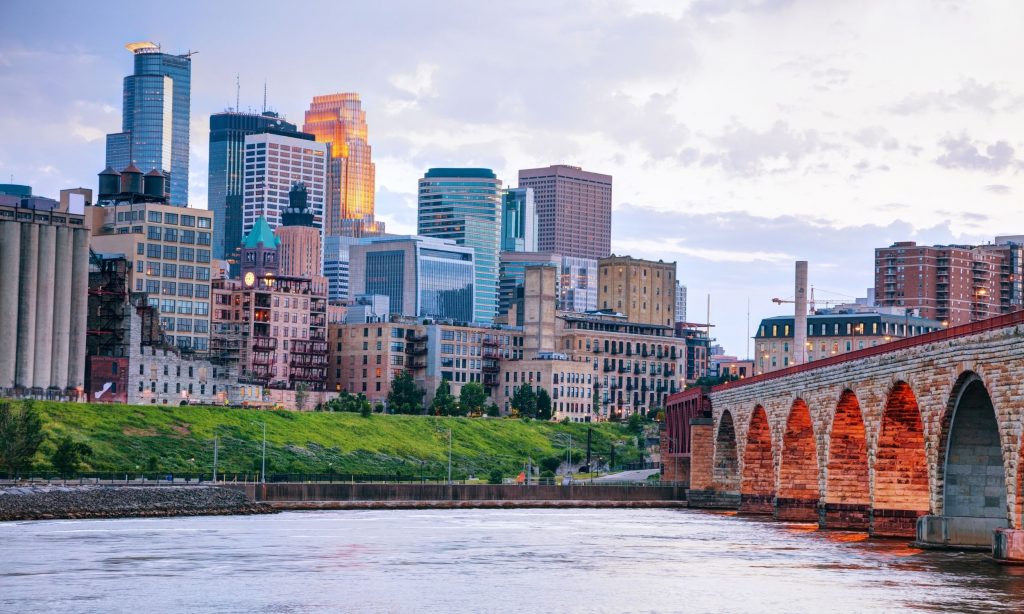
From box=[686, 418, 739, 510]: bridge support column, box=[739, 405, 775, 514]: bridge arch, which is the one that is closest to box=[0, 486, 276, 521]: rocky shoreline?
box=[739, 405, 775, 514]: bridge arch

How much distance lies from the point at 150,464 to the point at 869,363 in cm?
8386

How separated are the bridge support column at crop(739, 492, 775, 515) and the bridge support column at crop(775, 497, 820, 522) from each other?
8.57 metres

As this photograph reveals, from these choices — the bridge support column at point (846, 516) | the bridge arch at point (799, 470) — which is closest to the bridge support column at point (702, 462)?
the bridge arch at point (799, 470)

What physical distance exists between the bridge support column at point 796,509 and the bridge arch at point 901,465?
89.6 ft

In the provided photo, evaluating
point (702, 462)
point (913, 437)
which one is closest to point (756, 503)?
point (702, 462)

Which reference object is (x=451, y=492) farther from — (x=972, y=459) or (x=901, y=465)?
(x=972, y=459)

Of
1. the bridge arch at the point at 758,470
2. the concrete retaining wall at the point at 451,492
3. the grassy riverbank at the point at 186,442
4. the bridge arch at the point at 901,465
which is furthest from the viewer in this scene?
the grassy riverbank at the point at 186,442

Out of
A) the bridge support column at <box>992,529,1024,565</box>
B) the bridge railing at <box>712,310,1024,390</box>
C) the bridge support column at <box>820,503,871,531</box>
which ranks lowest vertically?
the bridge support column at <box>820,503,871,531</box>

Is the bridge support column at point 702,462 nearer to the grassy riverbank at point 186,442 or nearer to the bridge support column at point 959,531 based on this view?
the grassy riverbank at point 186,442

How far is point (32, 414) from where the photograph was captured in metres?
152

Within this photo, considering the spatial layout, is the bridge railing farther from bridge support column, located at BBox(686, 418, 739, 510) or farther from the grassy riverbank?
the grassy riverbank

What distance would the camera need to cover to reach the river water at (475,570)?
221ft

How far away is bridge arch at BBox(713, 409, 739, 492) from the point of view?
15662 centimetres

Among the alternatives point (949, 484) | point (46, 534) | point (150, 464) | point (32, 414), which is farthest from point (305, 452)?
point (949, 484)
